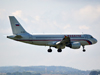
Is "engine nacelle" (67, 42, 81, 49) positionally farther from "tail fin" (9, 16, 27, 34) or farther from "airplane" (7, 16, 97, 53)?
"tail fin" (9, 16, 27, 34)

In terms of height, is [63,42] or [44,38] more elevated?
[44,38]

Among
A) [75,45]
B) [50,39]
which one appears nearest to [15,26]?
[50,39]

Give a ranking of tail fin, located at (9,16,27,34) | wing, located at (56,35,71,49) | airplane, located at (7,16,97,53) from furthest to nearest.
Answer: tail fin, located at (9,16,27,34) < airplane, located at (7,16,97,53) < wing, located at (56,35,71,49)

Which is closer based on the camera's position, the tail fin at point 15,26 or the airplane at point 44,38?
the airplane at point 44,38

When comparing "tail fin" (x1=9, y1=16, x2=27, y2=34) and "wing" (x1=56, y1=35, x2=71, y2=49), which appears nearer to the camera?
"wing" (x1=56, y1=35, x2=71, y2=49)

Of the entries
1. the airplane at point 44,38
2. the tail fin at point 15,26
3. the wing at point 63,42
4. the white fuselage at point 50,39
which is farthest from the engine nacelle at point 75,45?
the tail fin at point 15,26

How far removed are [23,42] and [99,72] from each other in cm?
7821

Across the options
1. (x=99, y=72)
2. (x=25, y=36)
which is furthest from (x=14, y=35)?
(x=99, y=72)

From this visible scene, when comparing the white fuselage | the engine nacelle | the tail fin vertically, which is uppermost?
the tail fin

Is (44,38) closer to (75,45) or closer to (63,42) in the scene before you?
(63,42)

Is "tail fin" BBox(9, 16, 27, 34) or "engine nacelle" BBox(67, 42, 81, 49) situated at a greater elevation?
"tail fin" BBox(9, 16, 27, 34)

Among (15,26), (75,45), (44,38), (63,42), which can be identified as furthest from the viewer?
(44,38)

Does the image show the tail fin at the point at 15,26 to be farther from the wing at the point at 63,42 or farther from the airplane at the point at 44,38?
the wing at the point at 63,42

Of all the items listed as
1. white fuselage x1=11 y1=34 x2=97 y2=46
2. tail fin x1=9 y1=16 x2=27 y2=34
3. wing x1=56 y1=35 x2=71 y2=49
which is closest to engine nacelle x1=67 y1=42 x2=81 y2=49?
wing x1=56 y1=35 x2=71 y2=49
